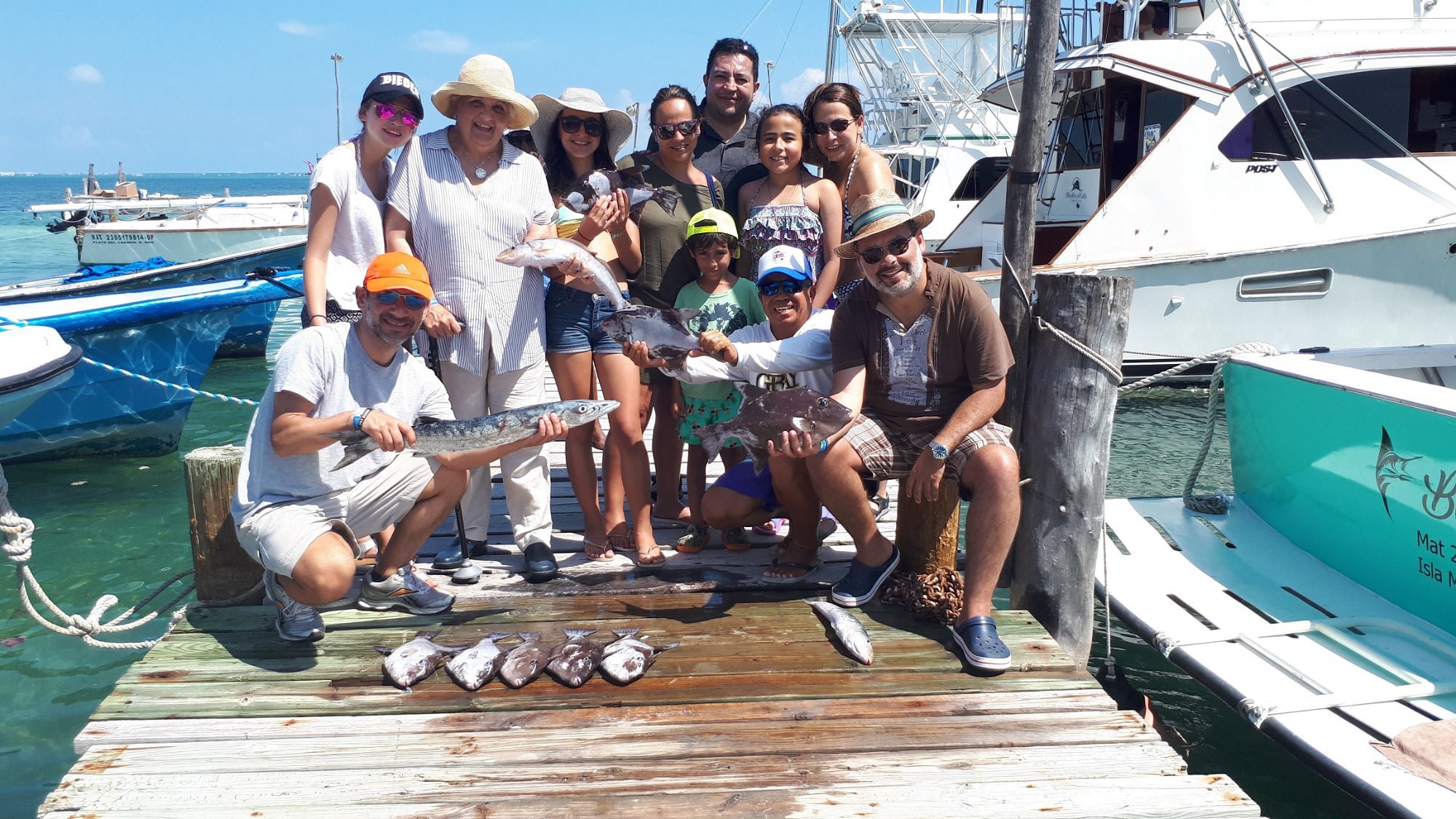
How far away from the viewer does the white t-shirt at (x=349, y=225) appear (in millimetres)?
4383

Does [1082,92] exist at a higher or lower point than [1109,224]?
higher

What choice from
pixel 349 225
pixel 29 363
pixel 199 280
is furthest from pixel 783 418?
pixel 199 280

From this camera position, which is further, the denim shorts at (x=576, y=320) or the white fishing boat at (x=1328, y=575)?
the denim shorts at (x=576, y=320)

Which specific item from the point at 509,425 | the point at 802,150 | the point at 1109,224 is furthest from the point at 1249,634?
the point at 1109,224

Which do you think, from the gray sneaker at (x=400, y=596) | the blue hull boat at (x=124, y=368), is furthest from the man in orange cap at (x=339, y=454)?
the blue hull boat at (x=124, y=368)

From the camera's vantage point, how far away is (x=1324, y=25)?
12031 mm

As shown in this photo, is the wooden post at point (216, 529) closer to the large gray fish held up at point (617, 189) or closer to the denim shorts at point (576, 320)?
the denim shorts at point (576, 320)

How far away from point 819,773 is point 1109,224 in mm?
9833

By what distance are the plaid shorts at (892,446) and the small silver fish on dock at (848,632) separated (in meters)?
0.62

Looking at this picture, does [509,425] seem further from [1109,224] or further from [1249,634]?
[1109,224]

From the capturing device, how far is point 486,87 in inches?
169

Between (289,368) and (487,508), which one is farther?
(487,508)

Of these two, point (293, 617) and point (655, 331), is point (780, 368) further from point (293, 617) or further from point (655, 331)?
point (293, 617)

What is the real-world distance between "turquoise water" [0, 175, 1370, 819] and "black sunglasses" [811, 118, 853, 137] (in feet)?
12.0
